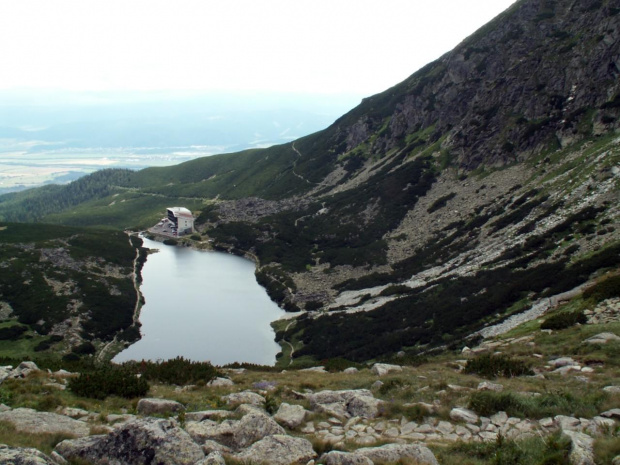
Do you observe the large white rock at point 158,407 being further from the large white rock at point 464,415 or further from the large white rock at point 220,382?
the large white rock at point 464,415

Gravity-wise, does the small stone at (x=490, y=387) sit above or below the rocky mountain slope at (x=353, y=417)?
below

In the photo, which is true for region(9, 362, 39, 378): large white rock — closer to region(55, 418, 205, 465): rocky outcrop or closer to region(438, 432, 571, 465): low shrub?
region(55, 418, 205, 465): rocky outcrop

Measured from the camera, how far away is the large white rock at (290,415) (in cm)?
1345

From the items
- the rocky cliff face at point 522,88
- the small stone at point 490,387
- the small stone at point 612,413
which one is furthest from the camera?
the rocky cliff face at point 522,88

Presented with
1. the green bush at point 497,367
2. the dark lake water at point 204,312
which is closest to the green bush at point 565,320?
the green bush at point 497,367

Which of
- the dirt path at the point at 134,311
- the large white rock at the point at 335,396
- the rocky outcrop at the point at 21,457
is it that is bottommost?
the dirt path at the point at 134,311

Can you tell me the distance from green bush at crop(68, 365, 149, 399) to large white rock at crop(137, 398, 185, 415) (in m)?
2.16

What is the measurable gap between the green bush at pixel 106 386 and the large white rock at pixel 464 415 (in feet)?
36.5

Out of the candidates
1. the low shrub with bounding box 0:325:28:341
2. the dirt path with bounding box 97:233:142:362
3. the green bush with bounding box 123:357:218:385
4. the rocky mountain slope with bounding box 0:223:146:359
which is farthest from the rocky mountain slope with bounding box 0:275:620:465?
the low shrub with bounding box 0:325:28:341

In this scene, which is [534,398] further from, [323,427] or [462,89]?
[462,89]

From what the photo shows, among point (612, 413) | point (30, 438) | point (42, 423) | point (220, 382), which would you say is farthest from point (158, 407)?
point (612, 413)

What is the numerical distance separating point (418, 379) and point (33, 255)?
7475 centimetres

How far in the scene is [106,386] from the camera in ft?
54.3

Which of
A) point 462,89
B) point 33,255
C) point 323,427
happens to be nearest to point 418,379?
point 323,427
